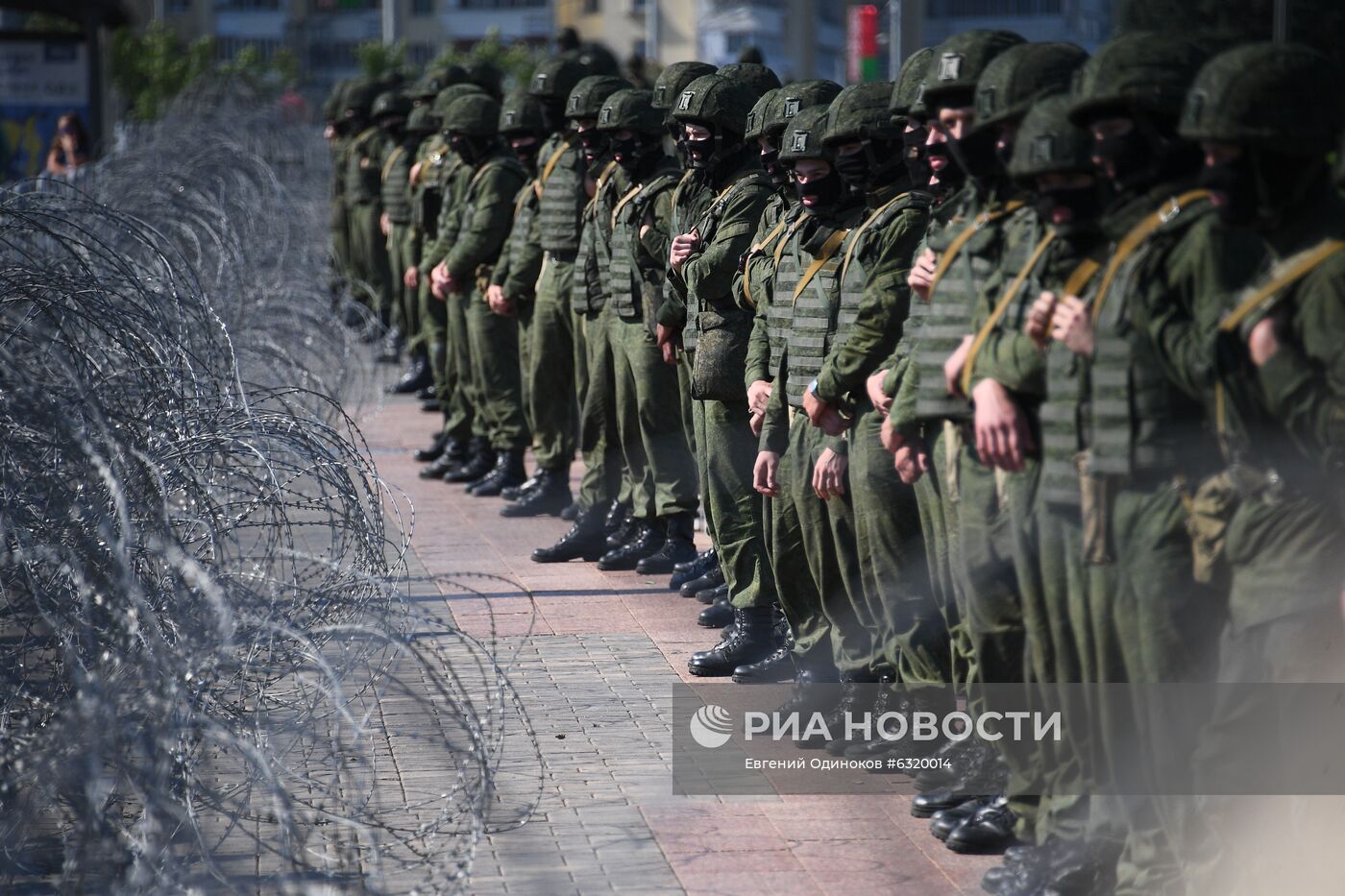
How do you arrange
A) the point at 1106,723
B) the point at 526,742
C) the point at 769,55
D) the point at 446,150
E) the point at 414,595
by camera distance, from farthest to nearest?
the point at 769,55
the point at 446,150
the point at 414,595
the point at 526,742
the point at 1106,723

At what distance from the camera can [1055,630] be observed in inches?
189

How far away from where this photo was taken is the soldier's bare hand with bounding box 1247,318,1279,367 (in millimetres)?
4047

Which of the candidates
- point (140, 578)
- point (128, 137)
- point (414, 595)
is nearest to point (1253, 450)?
point (140, 578)

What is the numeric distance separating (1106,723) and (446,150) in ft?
31.0

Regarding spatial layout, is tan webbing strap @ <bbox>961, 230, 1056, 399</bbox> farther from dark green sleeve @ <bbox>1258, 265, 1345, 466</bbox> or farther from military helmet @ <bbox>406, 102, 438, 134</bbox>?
military helmet @ <bbox>406, 102, 438, 134</bbox>

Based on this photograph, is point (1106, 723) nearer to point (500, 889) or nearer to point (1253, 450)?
point (1253, 450)

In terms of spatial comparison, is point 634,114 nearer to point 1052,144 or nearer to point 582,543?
point 582,543

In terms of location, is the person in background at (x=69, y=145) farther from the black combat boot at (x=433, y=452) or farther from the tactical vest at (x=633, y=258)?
the tactical vest at (x=633, y=258)

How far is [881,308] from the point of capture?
602cm

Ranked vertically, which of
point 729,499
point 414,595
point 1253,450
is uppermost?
point 1253,450

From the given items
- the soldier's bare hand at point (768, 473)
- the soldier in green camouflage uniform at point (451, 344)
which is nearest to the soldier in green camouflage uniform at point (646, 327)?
the soldier's bare hand at point (768, 473)

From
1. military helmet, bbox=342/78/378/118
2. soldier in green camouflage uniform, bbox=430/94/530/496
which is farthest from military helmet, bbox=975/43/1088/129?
military helmet, bbox=342/78/378/118

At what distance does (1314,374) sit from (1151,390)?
0.44 metres
